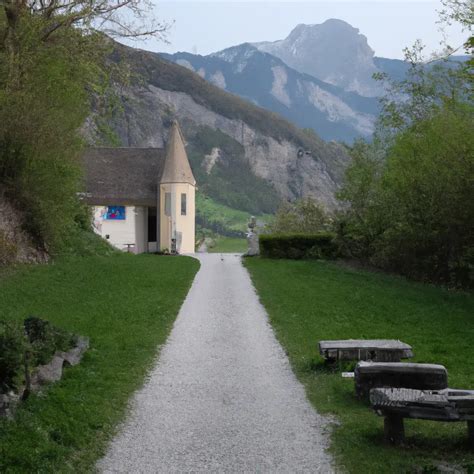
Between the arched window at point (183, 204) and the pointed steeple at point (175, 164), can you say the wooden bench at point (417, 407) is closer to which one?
the pointed steeple at point (175, 164)

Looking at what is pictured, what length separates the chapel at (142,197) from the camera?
45438 millimetres

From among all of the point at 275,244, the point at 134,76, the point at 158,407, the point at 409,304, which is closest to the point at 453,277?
the point at 409,304

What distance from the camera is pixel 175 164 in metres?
45.9

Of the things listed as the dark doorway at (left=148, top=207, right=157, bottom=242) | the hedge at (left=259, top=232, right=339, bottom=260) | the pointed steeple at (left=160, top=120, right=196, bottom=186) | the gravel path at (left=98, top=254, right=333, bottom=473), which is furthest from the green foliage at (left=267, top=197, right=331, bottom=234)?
the gravel path at (left=98, top=254, right=333, bottom=473)

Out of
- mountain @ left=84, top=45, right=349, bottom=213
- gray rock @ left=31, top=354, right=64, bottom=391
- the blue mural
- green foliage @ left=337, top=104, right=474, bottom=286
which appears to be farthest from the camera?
mountain @ left=84, top=45, right=349, bottom=213

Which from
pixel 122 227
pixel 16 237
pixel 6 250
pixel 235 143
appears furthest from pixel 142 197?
pixel 235 143

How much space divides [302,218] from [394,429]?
40.1 meters

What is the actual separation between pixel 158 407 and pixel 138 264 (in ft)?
62.7

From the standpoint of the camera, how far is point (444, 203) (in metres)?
24.4

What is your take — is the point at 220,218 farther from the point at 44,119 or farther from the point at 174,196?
the point at 44,119

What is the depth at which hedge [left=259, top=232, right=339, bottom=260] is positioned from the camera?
3453 cm

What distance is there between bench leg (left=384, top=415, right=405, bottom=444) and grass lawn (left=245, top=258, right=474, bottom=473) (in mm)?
108

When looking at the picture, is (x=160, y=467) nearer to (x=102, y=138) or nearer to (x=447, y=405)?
(x=447, y=405)

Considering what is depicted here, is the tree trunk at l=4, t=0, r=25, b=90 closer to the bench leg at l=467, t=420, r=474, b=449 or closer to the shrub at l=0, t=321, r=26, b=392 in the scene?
the shrub at l=0, t=321, r=26, b=392
